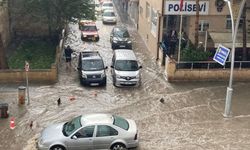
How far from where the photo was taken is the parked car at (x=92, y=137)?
62.8 ft

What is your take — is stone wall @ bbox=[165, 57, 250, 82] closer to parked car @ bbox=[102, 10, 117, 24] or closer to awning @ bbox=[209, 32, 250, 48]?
awning @ bbox=[209, 32, 250, 48]

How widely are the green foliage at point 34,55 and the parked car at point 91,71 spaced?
3863 mm

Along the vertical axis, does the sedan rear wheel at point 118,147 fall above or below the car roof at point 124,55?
below

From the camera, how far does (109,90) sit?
28.7 meters

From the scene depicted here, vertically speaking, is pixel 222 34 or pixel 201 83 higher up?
pixel 222 34

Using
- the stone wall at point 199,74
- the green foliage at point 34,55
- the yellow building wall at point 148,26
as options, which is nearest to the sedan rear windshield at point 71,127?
the stone wall at point 199,74

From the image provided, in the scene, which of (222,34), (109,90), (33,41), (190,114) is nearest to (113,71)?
(109,90)

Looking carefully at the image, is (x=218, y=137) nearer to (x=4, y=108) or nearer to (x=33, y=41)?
(x=4, y=108)

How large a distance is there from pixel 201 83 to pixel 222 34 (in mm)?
5855

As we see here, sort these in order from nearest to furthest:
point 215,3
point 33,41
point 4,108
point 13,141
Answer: point 13,141, point 4,108, point 215,3, point 33,41

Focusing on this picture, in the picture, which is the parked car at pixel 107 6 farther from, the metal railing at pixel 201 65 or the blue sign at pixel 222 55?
the blue sign at pixel 222 55

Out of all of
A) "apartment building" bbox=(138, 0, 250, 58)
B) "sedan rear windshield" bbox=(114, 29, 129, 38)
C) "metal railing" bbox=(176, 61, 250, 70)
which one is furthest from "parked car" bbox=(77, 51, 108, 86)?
"sedan rear windshield" bbox=(114, 29, 129, 38)

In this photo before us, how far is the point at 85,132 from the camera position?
1920 cm

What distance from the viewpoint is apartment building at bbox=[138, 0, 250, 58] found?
3300 cm
